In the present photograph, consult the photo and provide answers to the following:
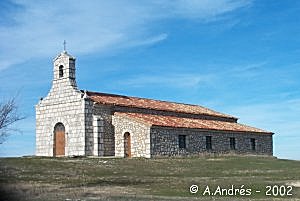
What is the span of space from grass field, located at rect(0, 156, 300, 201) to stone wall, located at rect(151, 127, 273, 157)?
21.9ft

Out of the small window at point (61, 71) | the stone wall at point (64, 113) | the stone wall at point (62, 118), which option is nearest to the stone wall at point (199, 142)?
the stone wall at point (64, 113)

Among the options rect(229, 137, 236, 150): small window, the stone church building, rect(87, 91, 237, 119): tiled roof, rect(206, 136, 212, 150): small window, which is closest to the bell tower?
the stone church building

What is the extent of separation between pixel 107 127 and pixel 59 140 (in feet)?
14.6

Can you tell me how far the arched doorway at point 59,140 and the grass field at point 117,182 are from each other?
33.3 feet

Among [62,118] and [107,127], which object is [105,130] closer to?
[107,127]

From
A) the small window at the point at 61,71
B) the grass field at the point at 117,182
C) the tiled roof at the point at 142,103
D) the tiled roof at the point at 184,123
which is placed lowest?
the grass field at the point at 117,182

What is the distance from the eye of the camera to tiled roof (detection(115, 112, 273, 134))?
1671 inches

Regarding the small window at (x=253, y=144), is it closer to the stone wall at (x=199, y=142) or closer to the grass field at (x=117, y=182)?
the stone wall at (x=199, y=142)

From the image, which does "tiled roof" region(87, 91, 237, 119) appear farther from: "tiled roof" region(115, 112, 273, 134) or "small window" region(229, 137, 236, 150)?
"small window" region(229, 137, 236, 150)

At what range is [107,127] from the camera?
43.1 metres

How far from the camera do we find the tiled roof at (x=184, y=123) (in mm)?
42438

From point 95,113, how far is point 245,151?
17902 millimetres

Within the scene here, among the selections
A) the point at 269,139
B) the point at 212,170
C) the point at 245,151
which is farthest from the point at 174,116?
the point at 212,170

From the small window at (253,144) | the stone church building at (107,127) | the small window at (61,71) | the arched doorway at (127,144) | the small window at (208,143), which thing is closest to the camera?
the stone church building at (107,127)
